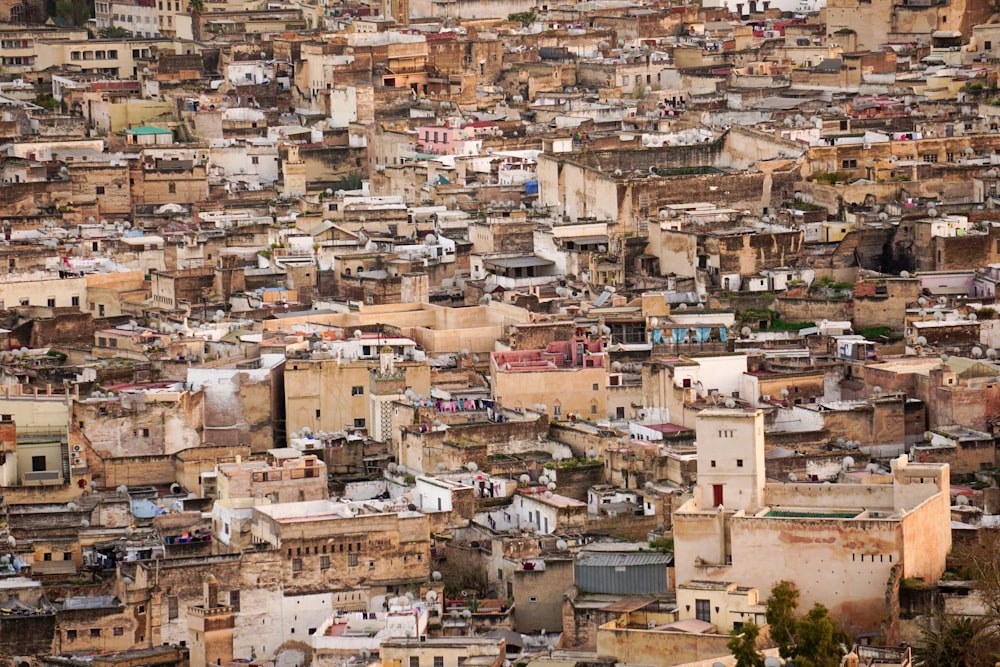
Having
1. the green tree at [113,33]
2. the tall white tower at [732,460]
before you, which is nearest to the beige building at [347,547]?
the tall white tower at [732,460]

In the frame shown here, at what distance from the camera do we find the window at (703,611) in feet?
136

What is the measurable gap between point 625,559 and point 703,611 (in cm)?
308

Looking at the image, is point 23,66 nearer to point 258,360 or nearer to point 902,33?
point 902,33

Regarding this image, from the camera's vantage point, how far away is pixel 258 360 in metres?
55.7

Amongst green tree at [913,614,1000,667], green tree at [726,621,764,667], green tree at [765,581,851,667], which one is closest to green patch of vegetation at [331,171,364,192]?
green tree at [913,614,1000,667]

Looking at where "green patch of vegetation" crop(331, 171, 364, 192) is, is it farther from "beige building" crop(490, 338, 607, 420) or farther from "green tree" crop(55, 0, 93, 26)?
"green tree" crop(55, 0, 93, 26)

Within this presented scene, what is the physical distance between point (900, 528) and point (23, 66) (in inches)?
2058

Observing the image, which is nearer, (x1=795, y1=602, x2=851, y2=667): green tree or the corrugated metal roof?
(x1=795, y1=602, x2=851, y2=667): green tree

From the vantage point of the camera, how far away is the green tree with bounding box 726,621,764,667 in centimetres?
3909

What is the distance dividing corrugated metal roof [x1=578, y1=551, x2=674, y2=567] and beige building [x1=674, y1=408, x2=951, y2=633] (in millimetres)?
Answer: 868

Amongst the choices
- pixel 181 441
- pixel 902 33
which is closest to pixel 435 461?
pixel 181 441

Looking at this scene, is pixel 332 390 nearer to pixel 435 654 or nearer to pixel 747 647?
pixel 435 654

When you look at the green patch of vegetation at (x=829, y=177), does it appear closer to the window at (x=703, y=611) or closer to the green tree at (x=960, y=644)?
the green tree at (x=960, y=644)

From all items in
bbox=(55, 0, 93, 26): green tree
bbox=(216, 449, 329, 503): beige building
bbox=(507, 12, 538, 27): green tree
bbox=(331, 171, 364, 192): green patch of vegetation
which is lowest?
bbox=(216, 449, 329, 503): beige building
